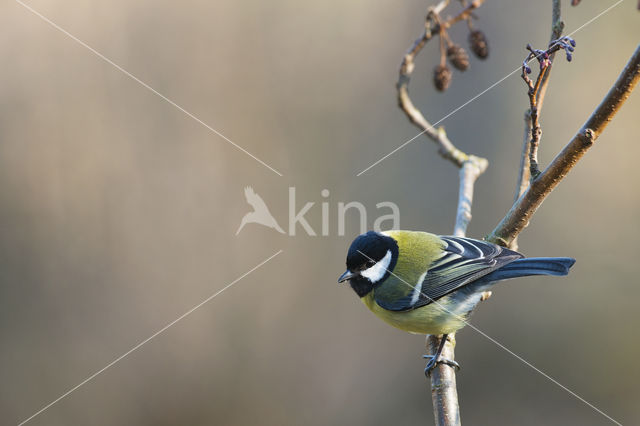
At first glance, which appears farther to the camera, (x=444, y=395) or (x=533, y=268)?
(x=533, y=268)

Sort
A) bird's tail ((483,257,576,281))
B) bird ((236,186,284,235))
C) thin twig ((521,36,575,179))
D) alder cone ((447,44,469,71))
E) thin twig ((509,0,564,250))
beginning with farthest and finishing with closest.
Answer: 1. bird ((236,186,284,235))
2. alder cone ((447,44,469,71))
3. bird's tail ((483,257,576,281))
4. thin twig ((509,0,564,250))
5. thin twig ((521,36,575,179))

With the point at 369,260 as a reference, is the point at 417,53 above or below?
above

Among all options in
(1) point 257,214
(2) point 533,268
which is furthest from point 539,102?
(1) point 257,214

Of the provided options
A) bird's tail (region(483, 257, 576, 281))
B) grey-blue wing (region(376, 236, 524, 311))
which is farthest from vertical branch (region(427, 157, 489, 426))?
bird's tail (region(483, 257, 576, 281))

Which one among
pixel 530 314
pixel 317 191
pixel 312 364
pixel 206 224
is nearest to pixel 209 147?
pixel 206 224

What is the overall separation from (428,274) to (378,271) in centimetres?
21

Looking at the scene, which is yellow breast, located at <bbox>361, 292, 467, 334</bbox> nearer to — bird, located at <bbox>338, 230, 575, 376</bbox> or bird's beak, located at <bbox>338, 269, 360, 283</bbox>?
bird, located at <bbox>338, 230, 575, 376</bbox>

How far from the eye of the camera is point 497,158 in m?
4.02

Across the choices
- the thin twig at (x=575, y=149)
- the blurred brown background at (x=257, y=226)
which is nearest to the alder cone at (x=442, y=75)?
the thin twig at (x=575, y=149)

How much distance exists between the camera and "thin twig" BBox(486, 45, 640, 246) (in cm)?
118

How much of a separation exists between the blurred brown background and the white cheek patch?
188cm

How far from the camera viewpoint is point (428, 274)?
221cm

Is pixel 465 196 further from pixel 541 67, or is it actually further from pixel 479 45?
pixel 541 67

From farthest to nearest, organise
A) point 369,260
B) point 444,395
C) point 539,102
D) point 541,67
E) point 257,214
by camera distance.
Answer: point 257,214
point 369,260
point 444,395
point 539,102
point 541,67
